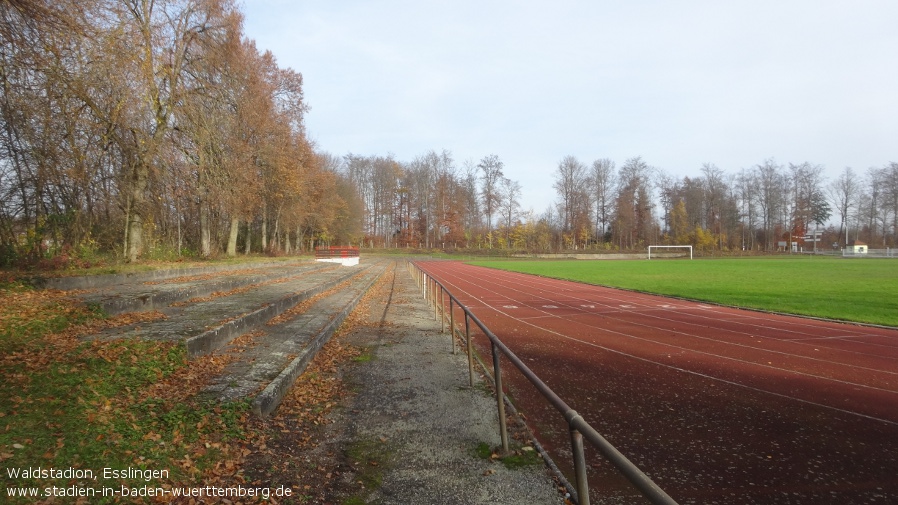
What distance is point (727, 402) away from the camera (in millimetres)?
5320

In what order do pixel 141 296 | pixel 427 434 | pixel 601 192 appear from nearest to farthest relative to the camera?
pixel 427 434 → pixel 141 296 → pixel 601 192

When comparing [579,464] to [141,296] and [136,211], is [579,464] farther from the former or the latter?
[136,211]

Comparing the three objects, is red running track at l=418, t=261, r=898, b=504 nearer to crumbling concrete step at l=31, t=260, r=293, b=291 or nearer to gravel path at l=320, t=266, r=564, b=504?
gravel path at l=320, t=266, r=564, b=504

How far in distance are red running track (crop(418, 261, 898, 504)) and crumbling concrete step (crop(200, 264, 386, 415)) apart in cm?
265

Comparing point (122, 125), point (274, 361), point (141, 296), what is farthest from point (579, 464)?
point (122, 125)

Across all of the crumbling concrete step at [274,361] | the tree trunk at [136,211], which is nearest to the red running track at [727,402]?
the crumbling concrete step at [274,361]

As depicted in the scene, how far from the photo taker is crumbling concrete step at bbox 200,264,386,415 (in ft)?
14.5

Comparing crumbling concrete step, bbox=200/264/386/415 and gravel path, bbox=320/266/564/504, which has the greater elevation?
crumbling concrete step, bbox=200/264/386/415

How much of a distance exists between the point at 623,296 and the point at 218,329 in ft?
49.5

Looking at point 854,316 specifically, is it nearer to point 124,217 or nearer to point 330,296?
point 330,296

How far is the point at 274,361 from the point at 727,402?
5433 mm

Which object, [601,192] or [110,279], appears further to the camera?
[601,192]

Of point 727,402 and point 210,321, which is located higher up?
point 210,321

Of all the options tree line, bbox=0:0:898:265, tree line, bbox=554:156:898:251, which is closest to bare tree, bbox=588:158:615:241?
tree line, bbox=554:156:898:251
